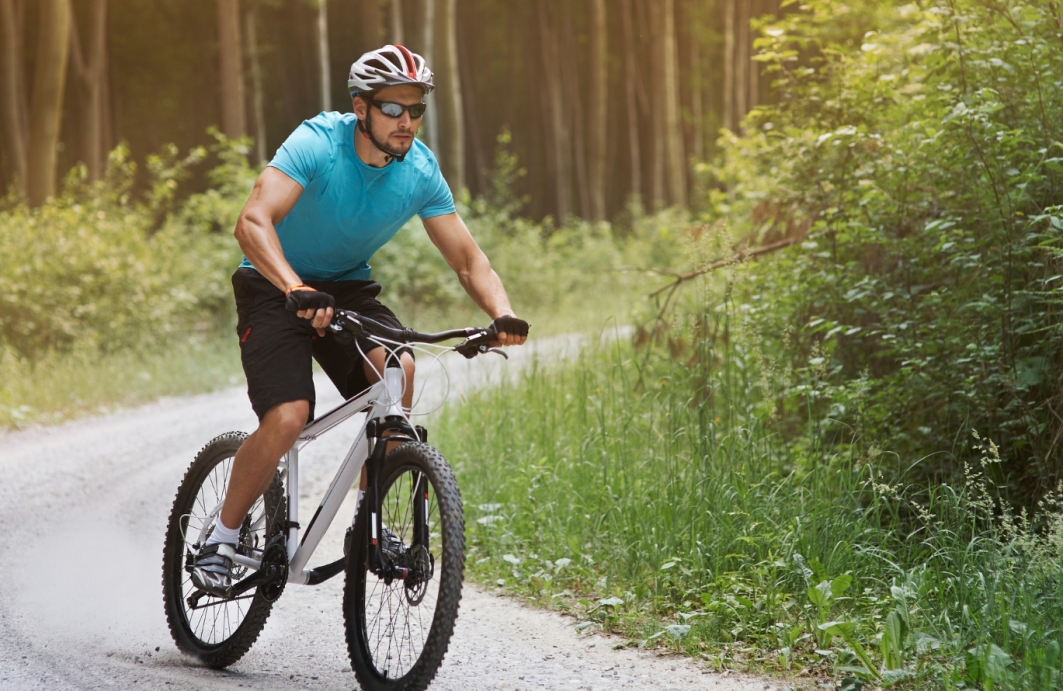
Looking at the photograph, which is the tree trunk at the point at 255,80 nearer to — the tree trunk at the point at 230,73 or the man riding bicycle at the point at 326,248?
the tree trunk at the point at 230,73

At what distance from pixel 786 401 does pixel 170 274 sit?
36.0 ft

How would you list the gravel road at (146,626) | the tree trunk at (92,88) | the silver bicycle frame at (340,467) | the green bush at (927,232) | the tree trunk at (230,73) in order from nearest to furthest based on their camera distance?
the silver bicycle frame at (340,467), the gravel road at (146,626), the green bush at (927,232), the tree trunk at (230,73), the tree trunk at (92,88)

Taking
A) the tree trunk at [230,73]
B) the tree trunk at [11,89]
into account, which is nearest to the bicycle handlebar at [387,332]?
the tree trunk at [11,89]

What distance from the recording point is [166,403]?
11.6 m

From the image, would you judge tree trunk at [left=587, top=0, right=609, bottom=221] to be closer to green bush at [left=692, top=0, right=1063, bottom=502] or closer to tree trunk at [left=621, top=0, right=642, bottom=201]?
tree trunk at [left=621, top=0, right=642, bottom=201]

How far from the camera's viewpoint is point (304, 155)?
3.84m

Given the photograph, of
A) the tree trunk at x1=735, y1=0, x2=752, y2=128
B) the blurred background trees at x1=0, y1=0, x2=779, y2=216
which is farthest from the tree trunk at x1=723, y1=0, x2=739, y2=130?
the tree trunk at x1=735, y1=0, x2=752, y2=128

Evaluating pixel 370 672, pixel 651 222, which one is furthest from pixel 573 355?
pixel 651 222

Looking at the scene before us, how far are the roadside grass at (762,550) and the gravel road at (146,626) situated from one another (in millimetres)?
283

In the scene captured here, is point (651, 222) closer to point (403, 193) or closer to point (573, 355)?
point (573, 355)

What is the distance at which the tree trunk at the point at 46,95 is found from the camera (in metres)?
16.8

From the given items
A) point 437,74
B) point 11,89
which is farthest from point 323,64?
point 11,89

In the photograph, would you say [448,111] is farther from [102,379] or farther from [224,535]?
[224,535]

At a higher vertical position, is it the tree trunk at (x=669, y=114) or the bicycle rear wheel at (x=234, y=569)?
the tree trunk at (x=669, y=114)
